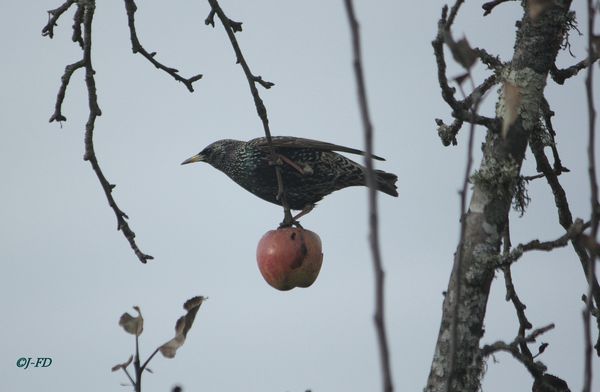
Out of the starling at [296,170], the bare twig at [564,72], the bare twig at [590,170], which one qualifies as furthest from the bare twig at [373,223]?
the starling at [296,170]

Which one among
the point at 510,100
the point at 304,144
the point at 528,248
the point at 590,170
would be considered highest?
the point at 304,144

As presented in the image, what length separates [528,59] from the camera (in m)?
2.94

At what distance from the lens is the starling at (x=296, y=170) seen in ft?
17.2

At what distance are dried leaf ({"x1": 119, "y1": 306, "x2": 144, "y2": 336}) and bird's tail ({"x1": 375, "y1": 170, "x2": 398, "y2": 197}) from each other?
424 cm

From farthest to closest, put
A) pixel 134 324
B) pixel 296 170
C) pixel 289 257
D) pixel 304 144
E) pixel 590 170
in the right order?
pixel 304 144, pixel 296 170, pixel 289 257, pixel 134 324, pixel 590 170

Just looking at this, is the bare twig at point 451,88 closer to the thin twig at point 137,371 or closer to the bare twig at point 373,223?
the bare twig at point 373,223

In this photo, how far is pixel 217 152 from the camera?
6180 millimetres

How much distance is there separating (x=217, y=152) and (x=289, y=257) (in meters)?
2.74

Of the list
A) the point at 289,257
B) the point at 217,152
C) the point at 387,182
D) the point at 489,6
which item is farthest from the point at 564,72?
the point at 217,152

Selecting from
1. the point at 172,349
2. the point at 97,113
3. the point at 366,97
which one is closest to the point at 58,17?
the point at 97,113

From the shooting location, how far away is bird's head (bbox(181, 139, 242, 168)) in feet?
19.8

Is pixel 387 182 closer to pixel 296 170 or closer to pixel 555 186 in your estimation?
pixel 296 170

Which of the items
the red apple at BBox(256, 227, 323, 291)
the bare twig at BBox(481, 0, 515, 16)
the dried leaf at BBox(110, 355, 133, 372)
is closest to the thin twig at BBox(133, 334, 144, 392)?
the dried leaf at BBox(110, 355, 133, 372)

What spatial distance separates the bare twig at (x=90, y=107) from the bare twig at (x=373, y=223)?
5.86 ft
